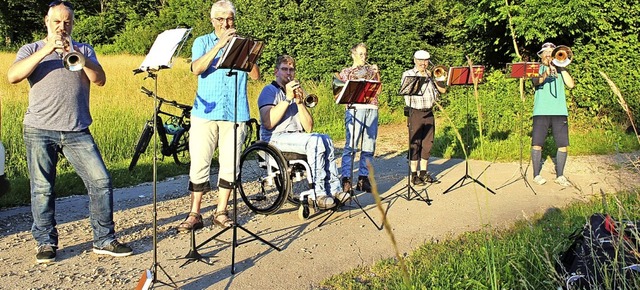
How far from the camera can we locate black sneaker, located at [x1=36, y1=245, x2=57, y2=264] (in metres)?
4.80

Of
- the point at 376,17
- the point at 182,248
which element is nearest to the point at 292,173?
the point at 182,248

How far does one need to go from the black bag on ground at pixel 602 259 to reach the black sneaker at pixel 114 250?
3.29 meters

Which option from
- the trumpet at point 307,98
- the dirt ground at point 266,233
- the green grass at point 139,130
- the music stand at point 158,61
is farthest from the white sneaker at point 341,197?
the music stand at point 158,61

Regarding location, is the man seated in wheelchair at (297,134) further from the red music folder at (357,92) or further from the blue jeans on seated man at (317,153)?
the red music folder at (357,92)

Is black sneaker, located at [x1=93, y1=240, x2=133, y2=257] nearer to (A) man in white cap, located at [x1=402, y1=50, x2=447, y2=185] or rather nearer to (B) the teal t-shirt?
(A) man in white cap, located at [x1=402, y1=50, x2=447, y2=185]

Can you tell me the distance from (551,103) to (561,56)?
1.97 ft

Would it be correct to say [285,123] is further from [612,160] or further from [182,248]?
[612,160]

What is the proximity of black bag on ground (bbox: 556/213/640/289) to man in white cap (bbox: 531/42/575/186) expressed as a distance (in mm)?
3913

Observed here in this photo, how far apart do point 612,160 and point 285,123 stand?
590 cm

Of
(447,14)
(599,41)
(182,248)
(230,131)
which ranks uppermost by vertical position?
(447,14)

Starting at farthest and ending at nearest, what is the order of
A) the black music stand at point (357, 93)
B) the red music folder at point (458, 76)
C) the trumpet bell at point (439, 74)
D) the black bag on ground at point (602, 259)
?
the trumpet bell at point (439, 74) < the red music folder at point (458, 76) < the black music stand at point (357, 93) < the black bag on ground at point (602, 259)

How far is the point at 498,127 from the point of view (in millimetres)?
13062

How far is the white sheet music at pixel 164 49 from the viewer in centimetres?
434

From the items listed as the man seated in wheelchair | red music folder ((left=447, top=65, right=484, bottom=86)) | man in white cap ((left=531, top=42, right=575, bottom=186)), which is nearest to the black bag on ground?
the man seated in wheelchair
